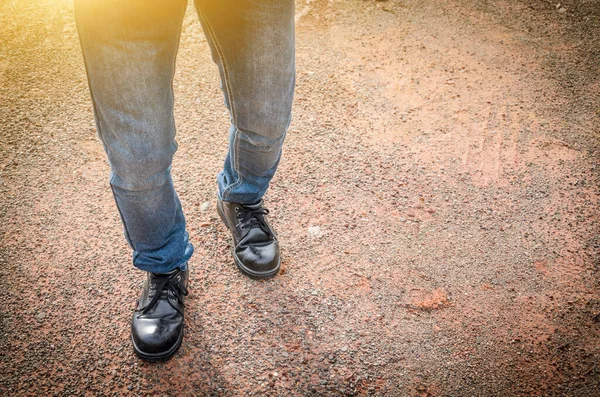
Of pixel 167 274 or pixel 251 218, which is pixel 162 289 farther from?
pixel 251 218

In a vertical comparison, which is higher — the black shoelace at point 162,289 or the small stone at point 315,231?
the black shoelace at point 162,289

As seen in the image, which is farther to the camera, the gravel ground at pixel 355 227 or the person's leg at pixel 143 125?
the gravel ground at pixel 355 227

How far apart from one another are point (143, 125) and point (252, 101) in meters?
0.43

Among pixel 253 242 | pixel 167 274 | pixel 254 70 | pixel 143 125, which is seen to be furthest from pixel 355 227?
pixel 143 125

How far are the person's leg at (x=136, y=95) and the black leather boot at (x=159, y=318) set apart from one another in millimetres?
283

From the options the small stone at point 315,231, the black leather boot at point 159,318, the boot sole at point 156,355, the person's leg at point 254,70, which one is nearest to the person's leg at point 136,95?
the person's leg at point 254,70

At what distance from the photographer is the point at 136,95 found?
4.23ft

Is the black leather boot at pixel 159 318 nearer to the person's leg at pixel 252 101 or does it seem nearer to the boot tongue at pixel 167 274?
the boot tongue at pixel 167 274

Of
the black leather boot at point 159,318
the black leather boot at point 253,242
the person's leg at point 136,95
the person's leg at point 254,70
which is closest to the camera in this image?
the person's leg at point 136,95

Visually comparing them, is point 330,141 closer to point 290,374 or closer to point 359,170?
point 359,170

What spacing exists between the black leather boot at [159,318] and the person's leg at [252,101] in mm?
348

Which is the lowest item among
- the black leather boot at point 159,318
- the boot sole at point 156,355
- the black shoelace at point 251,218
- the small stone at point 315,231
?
the boot sole at point 156,355

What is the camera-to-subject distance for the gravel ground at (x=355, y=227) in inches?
72.0

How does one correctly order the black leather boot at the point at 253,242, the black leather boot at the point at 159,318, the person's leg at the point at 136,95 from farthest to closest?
the black leather boot at the point at 253,242
the black leather boot at the point at 159,318
the person's leg at the point at 136,95
